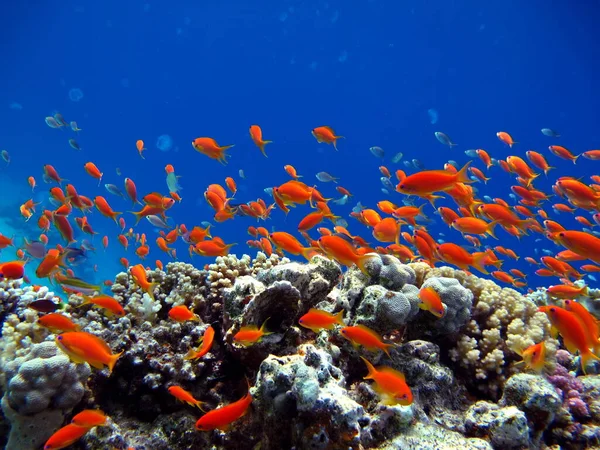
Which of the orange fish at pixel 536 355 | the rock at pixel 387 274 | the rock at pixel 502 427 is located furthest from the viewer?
the rock at pixel 387 274

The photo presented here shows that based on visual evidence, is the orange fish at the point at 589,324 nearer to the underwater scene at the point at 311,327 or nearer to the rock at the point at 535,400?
the underwater scene at the point at 311,327

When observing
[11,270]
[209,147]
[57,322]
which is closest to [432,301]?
[57,322]

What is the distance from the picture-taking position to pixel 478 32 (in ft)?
192

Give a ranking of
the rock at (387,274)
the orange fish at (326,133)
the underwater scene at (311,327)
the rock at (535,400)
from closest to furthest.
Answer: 1. the underwater scene at (311,327)
2. the rock at (535,400)
3. the rock at (387,274)
4. the orange fish at (326,133)

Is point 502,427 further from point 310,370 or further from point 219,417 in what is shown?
point 219,417

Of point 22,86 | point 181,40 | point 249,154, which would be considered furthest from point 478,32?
point 22,86

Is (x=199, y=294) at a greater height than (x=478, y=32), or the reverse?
(x=478, y=32)

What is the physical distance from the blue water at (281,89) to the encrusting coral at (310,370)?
148ft

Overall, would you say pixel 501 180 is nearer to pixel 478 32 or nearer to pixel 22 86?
pixel 478 32

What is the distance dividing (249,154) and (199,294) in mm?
62807

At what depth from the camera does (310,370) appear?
108 inches

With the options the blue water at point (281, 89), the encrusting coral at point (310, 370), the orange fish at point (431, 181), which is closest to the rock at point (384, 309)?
the encrusting coral at point (310, 370)

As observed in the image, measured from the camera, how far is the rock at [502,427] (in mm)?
3113

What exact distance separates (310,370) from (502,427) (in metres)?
2.01
